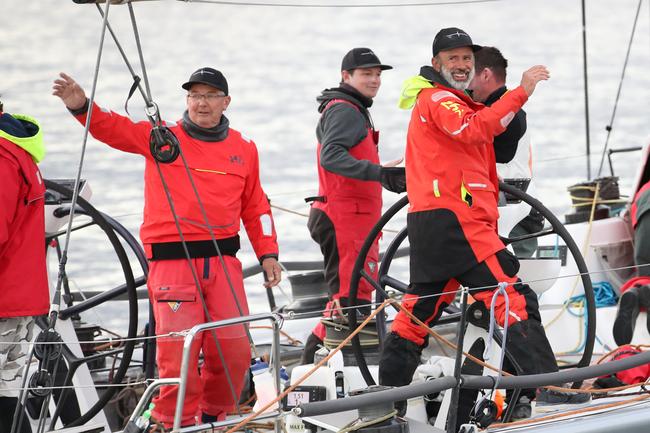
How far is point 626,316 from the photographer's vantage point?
432 centimetres

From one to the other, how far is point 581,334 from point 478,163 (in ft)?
5.16

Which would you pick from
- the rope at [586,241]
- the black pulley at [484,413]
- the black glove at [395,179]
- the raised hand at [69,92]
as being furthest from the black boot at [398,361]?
the rope at [586,241]

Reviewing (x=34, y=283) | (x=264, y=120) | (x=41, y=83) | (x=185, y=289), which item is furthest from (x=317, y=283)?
(x=41, y=83)

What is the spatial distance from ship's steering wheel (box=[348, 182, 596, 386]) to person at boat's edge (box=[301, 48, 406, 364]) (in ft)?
1.19

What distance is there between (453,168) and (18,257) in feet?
4.19

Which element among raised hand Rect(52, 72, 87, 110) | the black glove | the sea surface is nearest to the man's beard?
the black glove

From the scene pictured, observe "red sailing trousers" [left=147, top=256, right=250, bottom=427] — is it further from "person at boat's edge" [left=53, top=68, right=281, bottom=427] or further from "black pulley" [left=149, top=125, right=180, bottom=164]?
"black pulley" [left=149, top=125, right=180, bottom=164]

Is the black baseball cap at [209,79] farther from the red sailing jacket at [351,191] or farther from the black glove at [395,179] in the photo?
the red sailing jacket at [351,191]

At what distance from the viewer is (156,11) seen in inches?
642

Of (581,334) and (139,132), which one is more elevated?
(139,132)

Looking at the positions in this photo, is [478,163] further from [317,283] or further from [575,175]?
[575,175]

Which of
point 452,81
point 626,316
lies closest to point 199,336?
point 452,81

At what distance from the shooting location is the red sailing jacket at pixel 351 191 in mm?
4355

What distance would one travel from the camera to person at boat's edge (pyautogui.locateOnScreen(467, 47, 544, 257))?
3.58 metres
